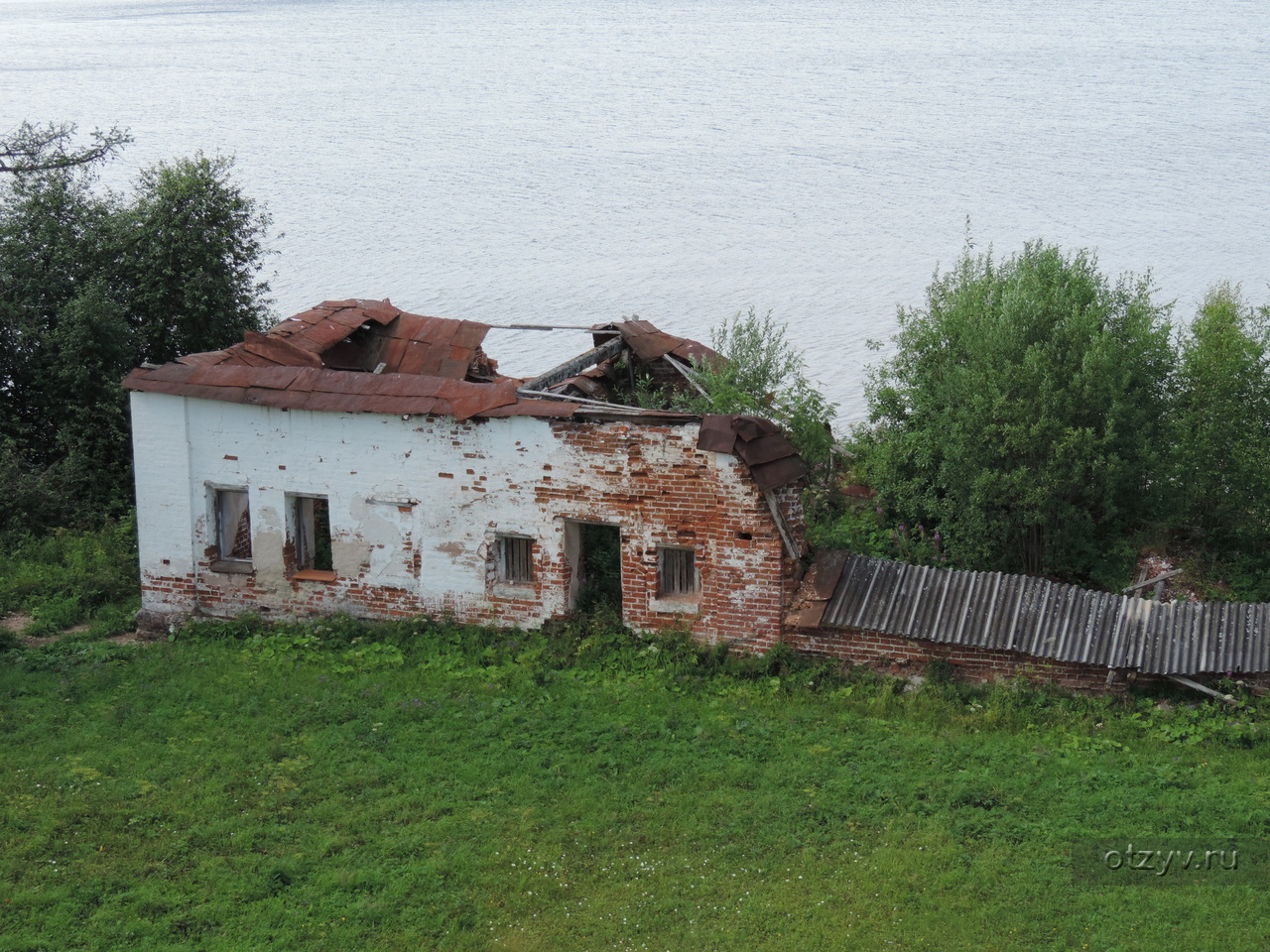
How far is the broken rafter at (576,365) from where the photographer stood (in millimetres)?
16903

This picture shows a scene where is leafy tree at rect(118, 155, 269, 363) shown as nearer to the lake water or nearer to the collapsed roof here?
the collapsed roof

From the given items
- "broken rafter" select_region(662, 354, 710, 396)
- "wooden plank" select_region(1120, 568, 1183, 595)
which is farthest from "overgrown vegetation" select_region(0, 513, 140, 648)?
"wooden plank" select_region(1120, 568, 1183, 595)

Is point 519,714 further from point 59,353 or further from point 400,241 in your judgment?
point 400,241

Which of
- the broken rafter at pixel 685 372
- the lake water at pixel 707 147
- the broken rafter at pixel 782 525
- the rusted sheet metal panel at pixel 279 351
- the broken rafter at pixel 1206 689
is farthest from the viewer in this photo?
the lake water at pixel 707 147

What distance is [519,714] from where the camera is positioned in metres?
13.6

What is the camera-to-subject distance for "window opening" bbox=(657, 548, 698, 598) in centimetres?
1520

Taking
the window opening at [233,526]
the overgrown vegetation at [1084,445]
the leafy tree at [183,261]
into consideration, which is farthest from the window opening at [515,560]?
the leafy tree at [183,261]

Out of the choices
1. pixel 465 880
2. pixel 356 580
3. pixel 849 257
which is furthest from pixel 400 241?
pixel 465 880

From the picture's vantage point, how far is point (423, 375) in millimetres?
16516

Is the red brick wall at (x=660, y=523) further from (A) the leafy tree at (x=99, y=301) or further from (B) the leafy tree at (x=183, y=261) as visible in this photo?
(B) the leafy tree at (x=183, y=261)

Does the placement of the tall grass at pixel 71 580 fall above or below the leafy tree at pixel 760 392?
below

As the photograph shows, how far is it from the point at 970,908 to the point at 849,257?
116 feet

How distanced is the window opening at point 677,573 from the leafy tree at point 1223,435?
275 inches

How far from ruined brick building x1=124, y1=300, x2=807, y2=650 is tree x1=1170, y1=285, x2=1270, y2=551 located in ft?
20.7
